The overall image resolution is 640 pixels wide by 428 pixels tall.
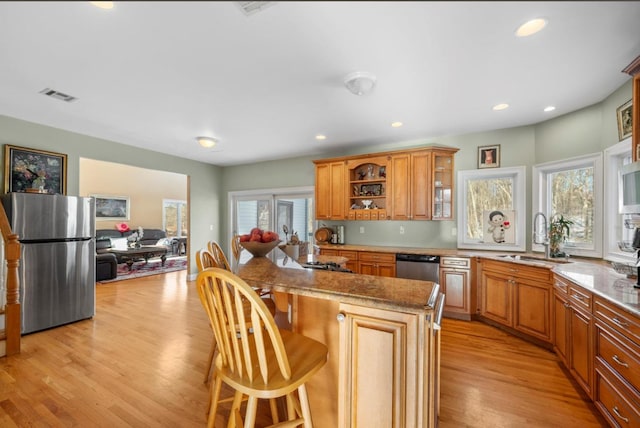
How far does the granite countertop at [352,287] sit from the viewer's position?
1.24m

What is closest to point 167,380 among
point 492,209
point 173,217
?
point 492,209

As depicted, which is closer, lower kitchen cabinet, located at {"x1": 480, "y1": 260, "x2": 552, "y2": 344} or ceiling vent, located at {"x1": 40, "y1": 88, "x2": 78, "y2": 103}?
ceiling vent, located at {"x1": 40, "y1": 88, "x2": 78, "y2": 103}

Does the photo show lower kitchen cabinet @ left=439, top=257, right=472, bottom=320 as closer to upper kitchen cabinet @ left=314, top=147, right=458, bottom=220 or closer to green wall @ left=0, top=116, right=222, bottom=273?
upper kitchen cabinet @ left=314, top=147, right=458, bottom=220

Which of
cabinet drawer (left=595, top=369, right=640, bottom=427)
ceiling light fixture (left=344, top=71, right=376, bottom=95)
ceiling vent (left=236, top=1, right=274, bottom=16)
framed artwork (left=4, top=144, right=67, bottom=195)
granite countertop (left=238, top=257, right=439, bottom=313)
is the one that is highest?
ceiling light fixture (left=344, top=71, right=376, bottom=95)

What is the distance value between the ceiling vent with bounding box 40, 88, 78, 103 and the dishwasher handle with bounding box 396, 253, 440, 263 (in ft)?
13.8

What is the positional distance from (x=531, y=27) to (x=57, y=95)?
412cm

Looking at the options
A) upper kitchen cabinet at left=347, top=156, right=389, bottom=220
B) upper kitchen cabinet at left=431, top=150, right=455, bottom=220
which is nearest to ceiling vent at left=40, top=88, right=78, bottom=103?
upper kitchen cabinet at left=347, top=156, right=389, bottom=220

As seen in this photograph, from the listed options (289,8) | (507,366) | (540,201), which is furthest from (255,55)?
(540,201)

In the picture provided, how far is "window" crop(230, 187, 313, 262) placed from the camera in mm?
5520

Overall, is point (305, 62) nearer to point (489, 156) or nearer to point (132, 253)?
point (489, 156)

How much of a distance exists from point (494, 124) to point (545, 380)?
9.63ft

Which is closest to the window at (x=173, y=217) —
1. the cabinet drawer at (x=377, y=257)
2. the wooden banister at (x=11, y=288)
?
the wooden banister at (x=11, y=288)

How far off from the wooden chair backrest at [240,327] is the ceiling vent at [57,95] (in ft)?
9.56

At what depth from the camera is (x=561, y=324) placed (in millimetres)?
2463
